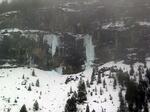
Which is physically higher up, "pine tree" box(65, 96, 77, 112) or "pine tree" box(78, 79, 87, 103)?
"pine tree" box(78, 79, 87, 103)

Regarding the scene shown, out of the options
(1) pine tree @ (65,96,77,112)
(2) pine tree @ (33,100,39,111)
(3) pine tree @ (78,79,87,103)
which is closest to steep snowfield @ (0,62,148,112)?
(2) pine tree @ (33,100,39,111)

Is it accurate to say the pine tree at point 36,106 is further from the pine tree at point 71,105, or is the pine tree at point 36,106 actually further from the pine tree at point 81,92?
the pine tree at point 81,92

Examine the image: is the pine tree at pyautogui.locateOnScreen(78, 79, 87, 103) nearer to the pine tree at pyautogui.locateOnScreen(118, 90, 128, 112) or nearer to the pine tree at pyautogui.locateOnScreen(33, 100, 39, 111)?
the pine tree at pyautogui.locateOnScreen(118, 90, 128, 112)

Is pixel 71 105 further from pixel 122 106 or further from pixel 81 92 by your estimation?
pixel 122 106

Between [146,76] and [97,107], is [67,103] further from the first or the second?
[146,76]

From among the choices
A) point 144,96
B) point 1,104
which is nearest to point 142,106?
point 144,96

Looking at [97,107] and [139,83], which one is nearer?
[97,107]

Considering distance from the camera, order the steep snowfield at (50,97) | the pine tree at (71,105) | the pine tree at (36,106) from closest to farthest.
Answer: the pine tree at (71,105)
the steep snowfield at (50,97)
the pine tree at (36,106)

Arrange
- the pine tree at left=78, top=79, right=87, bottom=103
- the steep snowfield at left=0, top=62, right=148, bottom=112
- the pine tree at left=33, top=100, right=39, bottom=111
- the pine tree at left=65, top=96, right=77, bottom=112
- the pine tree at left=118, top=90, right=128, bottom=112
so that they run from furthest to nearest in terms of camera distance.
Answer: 1. the pine tree at left=78, top=79, right=87, bottom=103
2. the pine tree at left=33, top=100, right=39, bottom=111
3. the steep snowfield at left=0, top=62, right=148, bottom=112
4. the pine tree at left=65, top=96, right=77, bottom=112
5. the pine tree at left=118, top=90, right=128, bottom=112

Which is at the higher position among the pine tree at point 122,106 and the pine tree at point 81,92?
the pine tree at point 81,92

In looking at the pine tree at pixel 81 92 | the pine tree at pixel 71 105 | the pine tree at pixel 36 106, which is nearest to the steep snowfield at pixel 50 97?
the pine tree at pixel 36 106

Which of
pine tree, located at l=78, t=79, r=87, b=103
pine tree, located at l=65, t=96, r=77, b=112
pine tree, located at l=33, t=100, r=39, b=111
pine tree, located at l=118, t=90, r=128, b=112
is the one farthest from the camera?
pine tree, located at l=78, t=79, r=87, b=103
